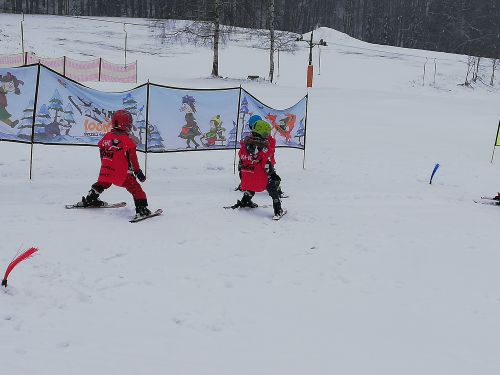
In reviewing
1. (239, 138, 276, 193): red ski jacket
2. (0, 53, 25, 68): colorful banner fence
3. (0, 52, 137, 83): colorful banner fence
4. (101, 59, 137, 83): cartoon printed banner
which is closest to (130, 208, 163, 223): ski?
(239, 138, 276, 193): red ski jacket

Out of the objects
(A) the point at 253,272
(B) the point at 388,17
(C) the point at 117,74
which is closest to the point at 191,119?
(A) the point at 253,272

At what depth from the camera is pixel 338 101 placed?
2602 cm

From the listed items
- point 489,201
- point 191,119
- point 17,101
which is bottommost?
point 489,201

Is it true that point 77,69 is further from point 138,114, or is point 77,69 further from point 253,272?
point 253,272

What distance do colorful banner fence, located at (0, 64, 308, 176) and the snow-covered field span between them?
82 cm

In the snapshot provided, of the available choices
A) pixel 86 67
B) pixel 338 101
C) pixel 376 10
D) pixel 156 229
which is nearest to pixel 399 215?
pixel 156 229

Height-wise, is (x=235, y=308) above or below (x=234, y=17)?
below

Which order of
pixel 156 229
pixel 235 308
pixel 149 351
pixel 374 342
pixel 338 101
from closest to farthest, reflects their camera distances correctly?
pixel 149 351, pixel 374 342, pixel 235 308, pixel 156 229, pixel 338 101

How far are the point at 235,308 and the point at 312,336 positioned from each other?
837mm

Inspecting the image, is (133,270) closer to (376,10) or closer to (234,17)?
(234,17)

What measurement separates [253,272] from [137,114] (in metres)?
4.85

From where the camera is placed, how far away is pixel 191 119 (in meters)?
9.93

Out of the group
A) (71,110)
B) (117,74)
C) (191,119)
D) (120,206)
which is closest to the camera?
(120,206)

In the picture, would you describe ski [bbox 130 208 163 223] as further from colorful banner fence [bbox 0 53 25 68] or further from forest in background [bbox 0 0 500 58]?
forest in background [bbox 0 0 500 58]
